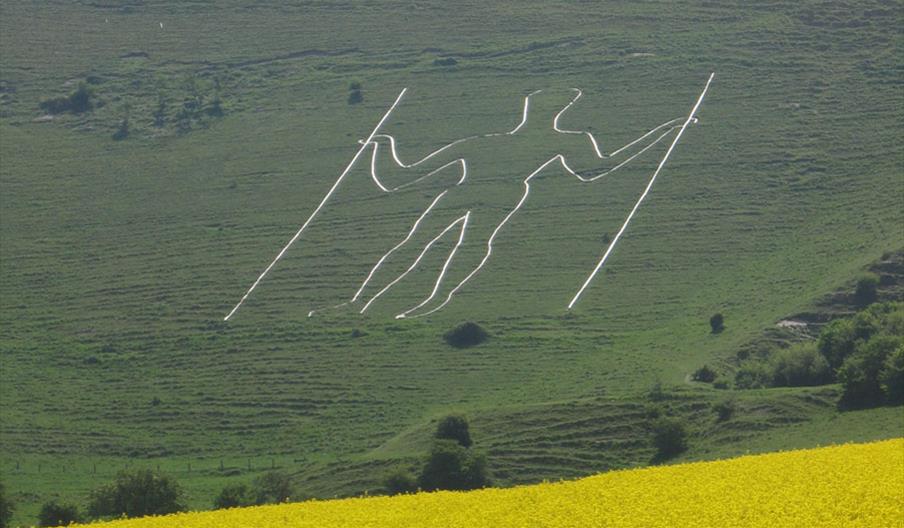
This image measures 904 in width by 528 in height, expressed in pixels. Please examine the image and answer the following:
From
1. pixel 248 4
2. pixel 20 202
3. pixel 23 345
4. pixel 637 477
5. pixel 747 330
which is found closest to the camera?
pixel 637 477

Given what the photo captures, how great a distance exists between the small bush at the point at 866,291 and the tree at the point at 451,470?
3711 cm

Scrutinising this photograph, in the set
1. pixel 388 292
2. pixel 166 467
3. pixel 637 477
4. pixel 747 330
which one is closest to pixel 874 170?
pixel 747 330

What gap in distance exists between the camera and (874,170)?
127 m

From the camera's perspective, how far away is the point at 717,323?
4023 inches

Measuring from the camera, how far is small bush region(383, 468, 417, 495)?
68.9 meters

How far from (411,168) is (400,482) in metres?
64.1

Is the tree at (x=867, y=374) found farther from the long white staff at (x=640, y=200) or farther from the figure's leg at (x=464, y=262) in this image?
the figure's leg at (x=464, y=262)

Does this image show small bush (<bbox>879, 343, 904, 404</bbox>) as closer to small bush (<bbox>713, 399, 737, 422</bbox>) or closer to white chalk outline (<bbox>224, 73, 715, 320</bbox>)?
small bush (<bbox>713, 399, 737, 422</bbox>)

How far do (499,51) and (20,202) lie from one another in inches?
1900

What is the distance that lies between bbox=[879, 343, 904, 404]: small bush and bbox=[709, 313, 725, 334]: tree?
27100 mm

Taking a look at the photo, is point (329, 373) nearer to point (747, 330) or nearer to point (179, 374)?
point (179, 374)

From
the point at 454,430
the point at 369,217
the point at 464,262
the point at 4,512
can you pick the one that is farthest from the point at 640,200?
the point at 4,512

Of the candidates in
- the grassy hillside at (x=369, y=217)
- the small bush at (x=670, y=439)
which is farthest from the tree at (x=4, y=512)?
the small bush at (x=670, y=439)

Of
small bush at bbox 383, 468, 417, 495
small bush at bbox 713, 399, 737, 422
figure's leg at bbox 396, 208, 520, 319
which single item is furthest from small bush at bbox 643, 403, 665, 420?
figure's leg at bbox 396, 208, 520, 319
